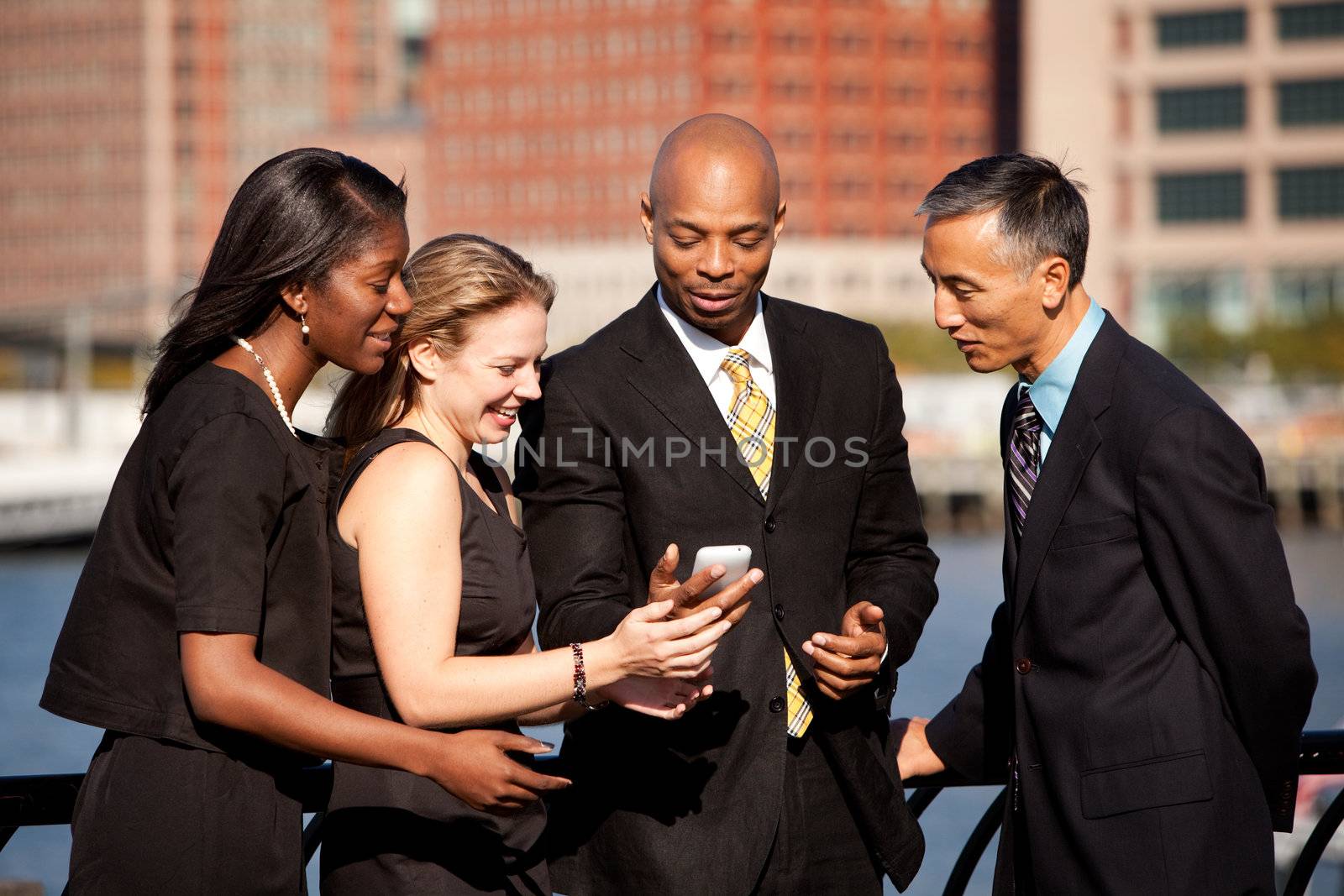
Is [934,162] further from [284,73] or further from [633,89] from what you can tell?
[284,73]

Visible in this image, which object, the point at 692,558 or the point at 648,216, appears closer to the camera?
the point at 692,558

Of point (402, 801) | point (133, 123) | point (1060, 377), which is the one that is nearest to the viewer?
point (402, 801)

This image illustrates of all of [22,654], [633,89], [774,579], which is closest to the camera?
[774,579]

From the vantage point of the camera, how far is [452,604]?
113 inches

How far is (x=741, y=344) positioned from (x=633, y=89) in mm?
96172

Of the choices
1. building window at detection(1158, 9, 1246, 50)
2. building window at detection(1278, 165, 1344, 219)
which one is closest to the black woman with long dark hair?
building window at detection(1278, 165, 1344, 219)

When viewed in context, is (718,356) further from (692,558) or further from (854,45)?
(854,45)

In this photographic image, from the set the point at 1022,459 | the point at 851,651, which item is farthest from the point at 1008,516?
the point at 851,651

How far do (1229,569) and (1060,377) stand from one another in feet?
1.87

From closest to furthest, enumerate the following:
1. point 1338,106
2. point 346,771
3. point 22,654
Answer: point 346,771 < point 22,654 < point 1338,106

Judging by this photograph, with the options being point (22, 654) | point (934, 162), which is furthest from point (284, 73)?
point (22, 654)

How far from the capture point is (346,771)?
3025mm

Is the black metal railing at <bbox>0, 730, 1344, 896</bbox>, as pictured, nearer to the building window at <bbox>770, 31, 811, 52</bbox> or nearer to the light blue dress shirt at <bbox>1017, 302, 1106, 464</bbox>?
the light blue dress shirt at <bbox>1017, 302, 1106, 464</bbox>

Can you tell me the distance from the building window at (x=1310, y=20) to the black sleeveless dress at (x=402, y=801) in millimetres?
75351
